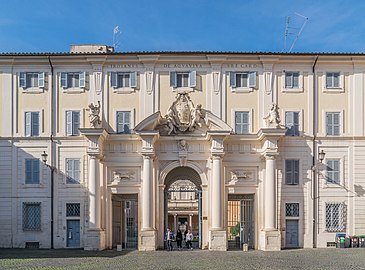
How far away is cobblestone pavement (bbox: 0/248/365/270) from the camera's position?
28.1m

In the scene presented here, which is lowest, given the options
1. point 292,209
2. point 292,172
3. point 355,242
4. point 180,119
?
point 355,242

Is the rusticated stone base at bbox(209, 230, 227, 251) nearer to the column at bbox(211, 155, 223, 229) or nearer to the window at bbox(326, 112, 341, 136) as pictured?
the column at bbox(211, 155, 223, 229)

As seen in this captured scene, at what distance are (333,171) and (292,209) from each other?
11.6 feet

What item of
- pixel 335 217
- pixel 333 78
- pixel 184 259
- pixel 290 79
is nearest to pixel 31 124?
pixel 184 259

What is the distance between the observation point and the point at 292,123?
1581 inches

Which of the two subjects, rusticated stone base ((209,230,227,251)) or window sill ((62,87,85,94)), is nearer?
rusticated stone base ((209,230,227,251))

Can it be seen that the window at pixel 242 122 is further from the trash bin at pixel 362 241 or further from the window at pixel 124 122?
the trash bin at pixel 362 241

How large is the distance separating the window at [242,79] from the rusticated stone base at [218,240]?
9.26 metres

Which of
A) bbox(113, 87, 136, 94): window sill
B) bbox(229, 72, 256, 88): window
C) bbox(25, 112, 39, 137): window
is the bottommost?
bbox(25, 112, 39, 137): window

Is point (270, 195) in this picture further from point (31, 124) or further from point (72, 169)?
point (31, 124)

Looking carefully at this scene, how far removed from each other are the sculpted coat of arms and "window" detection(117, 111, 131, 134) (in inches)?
81.3

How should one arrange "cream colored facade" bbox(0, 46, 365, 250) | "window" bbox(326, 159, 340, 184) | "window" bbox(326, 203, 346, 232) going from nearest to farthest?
1. "cream colored facade" bbox(0, 46, 365, 250)
2. "window" bbox(326, 203, 346, 232)
3. "window" bbox(326, 159, 340, 184)

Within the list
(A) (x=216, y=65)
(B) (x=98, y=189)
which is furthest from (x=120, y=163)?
(A) (x=216, y=65)

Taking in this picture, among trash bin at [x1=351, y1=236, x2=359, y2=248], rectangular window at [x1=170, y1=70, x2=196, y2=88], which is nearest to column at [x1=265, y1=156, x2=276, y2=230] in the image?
trash bin at [x1=351, y1=236, x2=359, y2=248]
